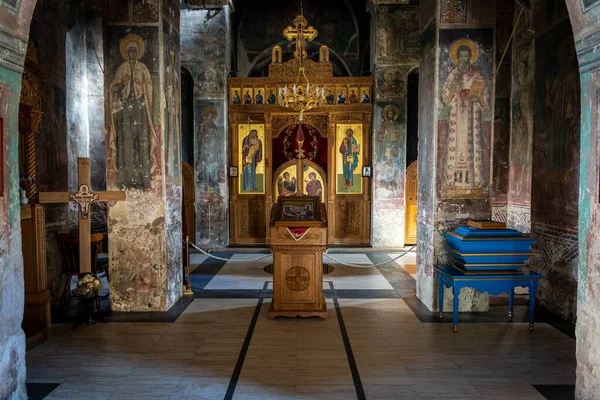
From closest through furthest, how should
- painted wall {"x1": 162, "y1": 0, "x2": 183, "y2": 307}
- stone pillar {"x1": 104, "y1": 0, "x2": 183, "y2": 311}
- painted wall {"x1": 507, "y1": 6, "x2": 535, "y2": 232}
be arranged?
stone pillar {"x1": 104, "y1": 0, "x2": 183, "y2": 311} → painted wall {"x1": 162, "y1": 0, "x2": 183, "y2": 307} → painted wall {"x1": 507, "y1": 6, "x2": 535, "y2": 232}

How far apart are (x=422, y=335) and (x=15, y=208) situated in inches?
158

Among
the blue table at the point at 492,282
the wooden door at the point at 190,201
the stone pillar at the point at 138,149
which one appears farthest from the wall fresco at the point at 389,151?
the stone pillar at the point at 138,149

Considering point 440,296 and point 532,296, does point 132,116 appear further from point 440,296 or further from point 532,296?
point 532,296

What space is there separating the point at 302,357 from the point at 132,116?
3601 millimetres

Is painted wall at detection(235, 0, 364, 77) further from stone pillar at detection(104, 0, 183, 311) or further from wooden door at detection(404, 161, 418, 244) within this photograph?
stone pillar at detection(104, 0, 183, 311)

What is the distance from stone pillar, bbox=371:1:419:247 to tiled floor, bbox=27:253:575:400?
5.12 m

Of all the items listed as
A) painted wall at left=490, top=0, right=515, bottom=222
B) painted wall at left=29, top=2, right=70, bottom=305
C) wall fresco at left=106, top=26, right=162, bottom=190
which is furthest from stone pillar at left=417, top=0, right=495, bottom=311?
painted wall at left=29, top=2, right=70, bottom=305

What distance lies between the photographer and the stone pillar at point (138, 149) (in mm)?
5430

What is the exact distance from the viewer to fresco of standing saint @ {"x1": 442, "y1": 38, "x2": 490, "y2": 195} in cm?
539

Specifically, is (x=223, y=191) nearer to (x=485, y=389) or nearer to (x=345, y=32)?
(x=345, y=32)

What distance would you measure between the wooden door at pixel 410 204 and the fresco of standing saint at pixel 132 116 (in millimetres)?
Result: 7260

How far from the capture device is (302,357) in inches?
162

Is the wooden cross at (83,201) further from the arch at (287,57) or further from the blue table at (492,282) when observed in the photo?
the arch at (287,57)

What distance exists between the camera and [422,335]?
4.70 m
